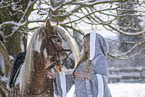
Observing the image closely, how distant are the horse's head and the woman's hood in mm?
417

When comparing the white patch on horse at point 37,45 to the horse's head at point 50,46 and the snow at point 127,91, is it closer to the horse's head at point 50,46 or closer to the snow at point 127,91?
the horse's head at point 50,46

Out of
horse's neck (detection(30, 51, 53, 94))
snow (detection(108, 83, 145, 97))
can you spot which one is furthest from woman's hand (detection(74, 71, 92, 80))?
snow (detection(108, 83, 145, 97))

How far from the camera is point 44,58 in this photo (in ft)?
8.61

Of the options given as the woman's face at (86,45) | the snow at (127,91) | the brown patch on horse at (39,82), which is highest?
the woman's face at (86,45)

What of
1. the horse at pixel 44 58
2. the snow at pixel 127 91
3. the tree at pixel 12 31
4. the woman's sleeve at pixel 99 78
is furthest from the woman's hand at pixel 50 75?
the snow at pixel 127 91

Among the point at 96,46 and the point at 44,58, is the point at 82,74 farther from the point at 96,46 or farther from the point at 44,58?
the point at 44,58

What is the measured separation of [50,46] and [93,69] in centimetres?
69

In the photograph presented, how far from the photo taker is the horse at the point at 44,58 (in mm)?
2521

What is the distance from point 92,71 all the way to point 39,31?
949 millimetres

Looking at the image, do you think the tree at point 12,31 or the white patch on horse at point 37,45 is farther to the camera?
the tree at point 12,31

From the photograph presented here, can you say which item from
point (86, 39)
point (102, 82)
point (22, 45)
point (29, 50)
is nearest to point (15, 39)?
point (22, 45)

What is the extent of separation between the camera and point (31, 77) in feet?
8.86

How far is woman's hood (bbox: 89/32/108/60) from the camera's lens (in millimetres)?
2670

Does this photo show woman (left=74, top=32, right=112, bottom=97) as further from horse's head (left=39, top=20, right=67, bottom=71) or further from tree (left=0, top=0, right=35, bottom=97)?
tree (left=0, top=0, right=35, bottom=97)
